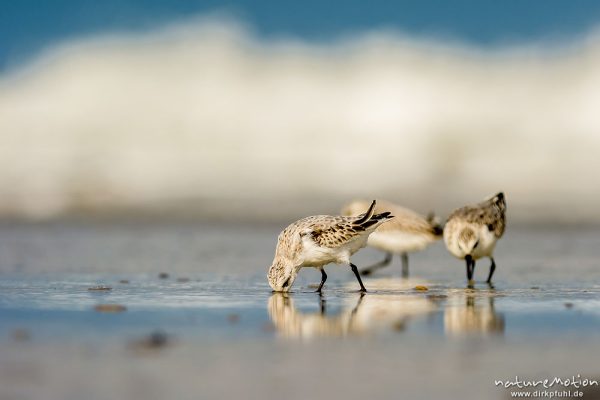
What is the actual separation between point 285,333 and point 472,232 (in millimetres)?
7433

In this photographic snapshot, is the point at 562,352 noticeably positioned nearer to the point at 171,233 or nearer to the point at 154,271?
the point at 154,271

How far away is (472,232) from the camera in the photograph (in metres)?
15.8

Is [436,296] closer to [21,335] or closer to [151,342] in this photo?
[151,342]

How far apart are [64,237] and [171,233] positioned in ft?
14.2

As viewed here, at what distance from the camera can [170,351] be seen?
7910 millimetres

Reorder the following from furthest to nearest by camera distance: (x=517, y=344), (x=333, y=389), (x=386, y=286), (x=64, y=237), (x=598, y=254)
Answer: (x=64, y=237), (x=598, y=254), (x=386, y=286), (x=517, y=344), (x=333, y=389)

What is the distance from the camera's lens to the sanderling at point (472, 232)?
15.7m

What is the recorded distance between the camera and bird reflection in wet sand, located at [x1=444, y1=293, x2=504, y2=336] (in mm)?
9227

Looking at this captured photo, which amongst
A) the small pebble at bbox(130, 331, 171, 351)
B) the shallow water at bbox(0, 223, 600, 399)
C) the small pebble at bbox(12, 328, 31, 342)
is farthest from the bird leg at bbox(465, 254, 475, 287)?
the small pebble at bbox(12, 328, 31, 342)

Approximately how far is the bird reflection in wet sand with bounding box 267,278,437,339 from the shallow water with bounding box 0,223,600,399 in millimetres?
22

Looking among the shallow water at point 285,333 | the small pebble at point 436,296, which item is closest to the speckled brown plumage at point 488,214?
the shallow water at point 285,333

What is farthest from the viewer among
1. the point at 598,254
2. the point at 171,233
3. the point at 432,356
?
the point at 171,233

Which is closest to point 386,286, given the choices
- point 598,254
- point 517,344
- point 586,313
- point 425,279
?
point 425,279

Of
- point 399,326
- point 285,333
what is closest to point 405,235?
point 399,326
